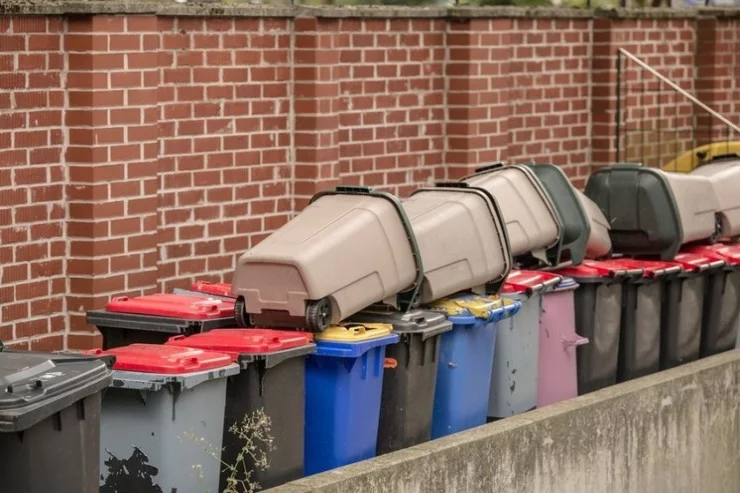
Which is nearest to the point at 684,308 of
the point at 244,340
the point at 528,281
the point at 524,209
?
the point at 524,209

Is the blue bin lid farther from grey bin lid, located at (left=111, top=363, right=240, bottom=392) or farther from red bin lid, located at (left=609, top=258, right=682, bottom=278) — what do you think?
red bin lid, located at (left=609, top=258, right=682, bottom=278)

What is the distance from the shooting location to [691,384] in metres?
9.83

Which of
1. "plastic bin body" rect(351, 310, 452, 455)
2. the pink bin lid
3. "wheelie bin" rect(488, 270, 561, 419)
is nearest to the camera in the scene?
"plastic bin body" rect(351, 310, 452, 455)

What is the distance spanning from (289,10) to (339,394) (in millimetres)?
3793

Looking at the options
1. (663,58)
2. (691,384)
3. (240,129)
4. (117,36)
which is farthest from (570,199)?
(663,58)

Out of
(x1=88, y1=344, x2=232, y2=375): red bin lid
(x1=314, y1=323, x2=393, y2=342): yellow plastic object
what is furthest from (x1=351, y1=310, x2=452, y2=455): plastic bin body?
(x1=88, y1=344, x2=232, y2=375): red bin lid

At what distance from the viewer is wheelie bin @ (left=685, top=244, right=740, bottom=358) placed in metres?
11.1

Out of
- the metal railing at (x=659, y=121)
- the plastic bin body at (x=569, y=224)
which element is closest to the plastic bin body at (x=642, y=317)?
the plastic bin body at (x=569, y=224)

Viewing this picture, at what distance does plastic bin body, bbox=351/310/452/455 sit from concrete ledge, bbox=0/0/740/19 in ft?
7.43

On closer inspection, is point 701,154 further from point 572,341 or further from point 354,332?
point 354,332

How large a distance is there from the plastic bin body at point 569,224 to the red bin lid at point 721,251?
128cm

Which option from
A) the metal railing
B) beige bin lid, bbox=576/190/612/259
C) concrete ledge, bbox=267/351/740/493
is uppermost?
the metal railing

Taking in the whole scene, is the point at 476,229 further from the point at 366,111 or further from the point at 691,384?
the point at 366,111

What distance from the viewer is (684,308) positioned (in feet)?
35.6
